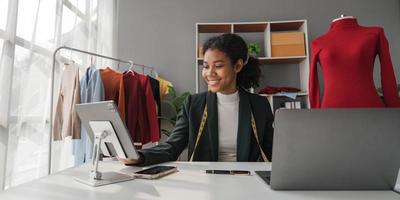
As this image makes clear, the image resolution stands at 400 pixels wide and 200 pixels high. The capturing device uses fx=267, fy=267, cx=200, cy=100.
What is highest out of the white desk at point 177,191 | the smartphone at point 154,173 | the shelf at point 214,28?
the shelf at point 214,28

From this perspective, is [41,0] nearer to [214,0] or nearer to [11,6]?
[11,6]

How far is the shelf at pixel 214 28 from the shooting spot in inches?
119

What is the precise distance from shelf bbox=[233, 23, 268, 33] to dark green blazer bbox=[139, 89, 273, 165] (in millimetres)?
1733

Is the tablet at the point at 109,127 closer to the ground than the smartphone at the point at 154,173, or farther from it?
farther from it

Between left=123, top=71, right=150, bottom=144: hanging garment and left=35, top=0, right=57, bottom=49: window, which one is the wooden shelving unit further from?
left=35, top=0, right=57, bottom=49: window

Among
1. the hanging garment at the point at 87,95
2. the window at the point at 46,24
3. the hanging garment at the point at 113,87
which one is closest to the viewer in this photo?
the window at the point at 46,24

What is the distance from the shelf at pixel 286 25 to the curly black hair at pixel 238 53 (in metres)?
1.60

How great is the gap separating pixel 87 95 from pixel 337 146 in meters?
1.92

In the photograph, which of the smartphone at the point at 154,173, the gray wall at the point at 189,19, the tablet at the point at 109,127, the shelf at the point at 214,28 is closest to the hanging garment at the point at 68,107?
the tablet at the point at 109,127

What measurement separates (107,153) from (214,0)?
9.50ft

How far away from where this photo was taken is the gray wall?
10.9 ft

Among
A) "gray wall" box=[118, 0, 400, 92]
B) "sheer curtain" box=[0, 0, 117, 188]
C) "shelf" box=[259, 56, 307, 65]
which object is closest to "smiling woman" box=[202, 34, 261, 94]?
"sheer curtain" box=[0, 0, 117, 188]

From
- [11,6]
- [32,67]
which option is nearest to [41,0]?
[11,6]

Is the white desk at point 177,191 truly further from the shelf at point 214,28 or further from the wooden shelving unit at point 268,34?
the shelf at point 214,28
